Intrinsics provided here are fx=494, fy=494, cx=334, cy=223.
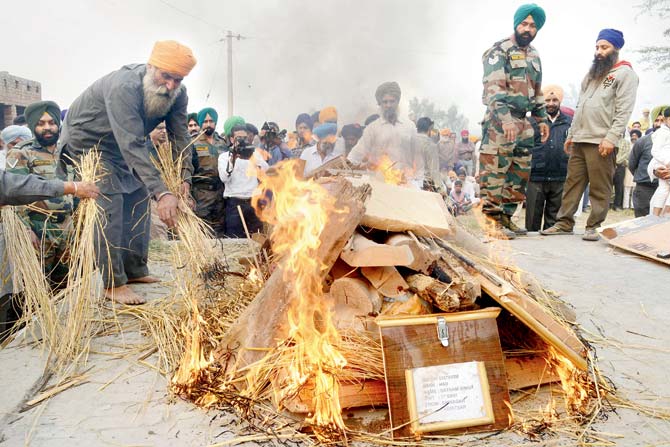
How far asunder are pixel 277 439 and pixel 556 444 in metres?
1.19

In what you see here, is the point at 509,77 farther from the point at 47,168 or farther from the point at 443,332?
the point at 47,168

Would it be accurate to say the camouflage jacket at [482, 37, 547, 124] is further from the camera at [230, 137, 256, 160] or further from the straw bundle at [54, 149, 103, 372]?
the straw bundle at [54, 149, 103, 372]

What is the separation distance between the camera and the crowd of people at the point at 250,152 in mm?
3684

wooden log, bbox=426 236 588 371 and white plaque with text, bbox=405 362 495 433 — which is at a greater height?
wooden log, bbox=426 236 588 371

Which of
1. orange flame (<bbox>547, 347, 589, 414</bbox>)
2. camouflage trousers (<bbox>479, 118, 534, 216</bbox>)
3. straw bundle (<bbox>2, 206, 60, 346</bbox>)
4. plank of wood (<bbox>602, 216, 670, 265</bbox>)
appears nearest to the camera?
orange flame (<bbox>547, 347, 589, 414</bbox>)

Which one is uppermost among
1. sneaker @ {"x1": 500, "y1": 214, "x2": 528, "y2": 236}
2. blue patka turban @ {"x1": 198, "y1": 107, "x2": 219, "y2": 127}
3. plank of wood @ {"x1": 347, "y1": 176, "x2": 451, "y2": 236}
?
blue patka turban @ {"x1": 198, "y1": 107, "x2": 219, "y2": 127}

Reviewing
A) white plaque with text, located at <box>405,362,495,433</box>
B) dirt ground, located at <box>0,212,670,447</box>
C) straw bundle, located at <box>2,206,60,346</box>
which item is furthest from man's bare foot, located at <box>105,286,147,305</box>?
white plaque with text, located at <box>405,362,495,433</box>

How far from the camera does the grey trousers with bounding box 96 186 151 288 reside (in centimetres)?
379

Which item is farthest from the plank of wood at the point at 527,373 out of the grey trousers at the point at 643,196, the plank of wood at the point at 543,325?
the grey trousers at the point at 643,196

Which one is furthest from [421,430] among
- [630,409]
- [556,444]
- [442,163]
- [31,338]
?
[442,163]

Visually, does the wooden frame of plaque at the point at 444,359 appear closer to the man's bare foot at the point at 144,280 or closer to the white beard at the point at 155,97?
the white beard at the point at 155,97

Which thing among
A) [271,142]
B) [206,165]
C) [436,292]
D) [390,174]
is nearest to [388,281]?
[436,292]

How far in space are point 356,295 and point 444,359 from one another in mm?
562

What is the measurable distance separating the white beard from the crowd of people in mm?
10
